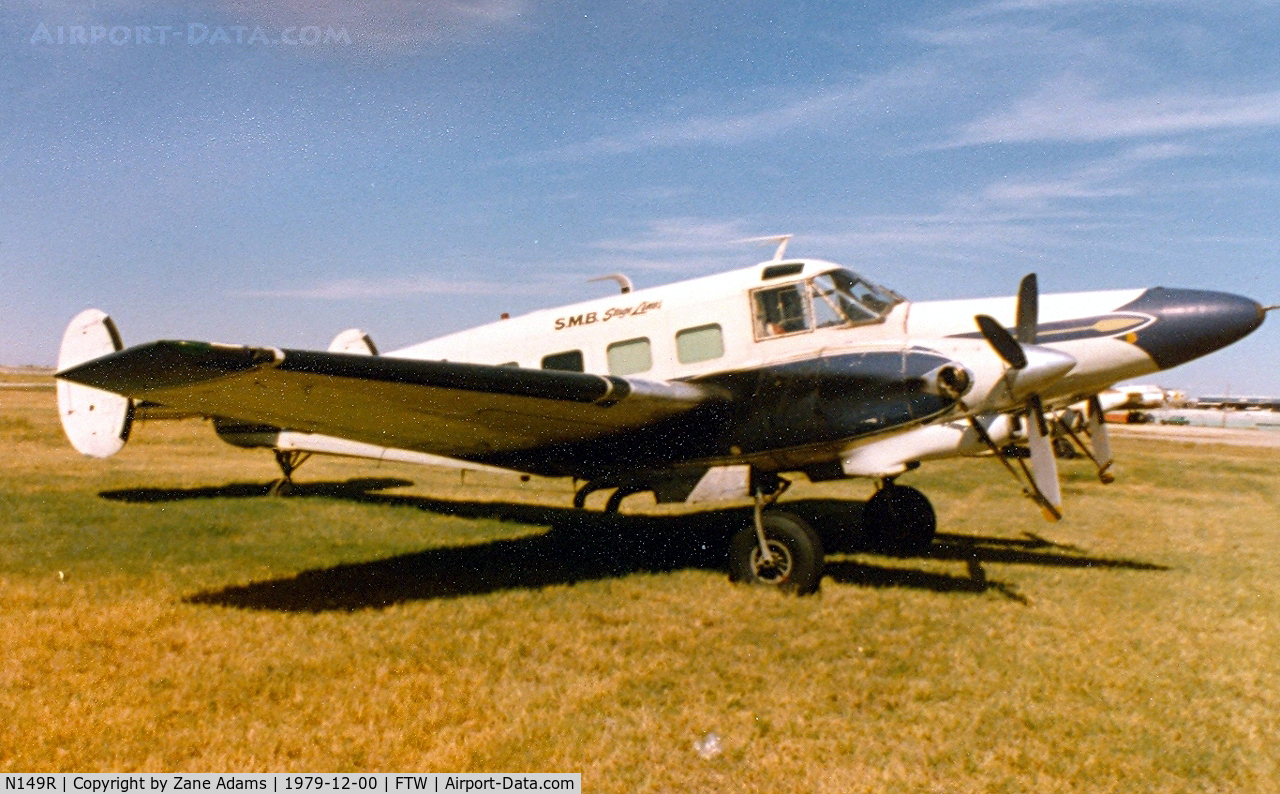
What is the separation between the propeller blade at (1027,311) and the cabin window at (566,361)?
463 cm

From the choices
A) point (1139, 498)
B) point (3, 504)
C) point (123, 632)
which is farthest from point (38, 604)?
point (1139, 498)

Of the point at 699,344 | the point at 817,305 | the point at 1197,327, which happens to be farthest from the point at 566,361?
the point at 1197,327

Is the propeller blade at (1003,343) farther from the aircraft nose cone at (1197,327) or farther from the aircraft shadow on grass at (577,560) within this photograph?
the aircraft shadow on grass at (577,560)

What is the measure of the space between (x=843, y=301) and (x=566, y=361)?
3278mm

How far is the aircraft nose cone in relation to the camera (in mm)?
6934

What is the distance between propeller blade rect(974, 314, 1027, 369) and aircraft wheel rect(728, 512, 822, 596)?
236 cm

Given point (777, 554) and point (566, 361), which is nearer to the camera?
point (777, 554)

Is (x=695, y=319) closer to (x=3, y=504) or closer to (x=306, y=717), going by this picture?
(x=306, y=717)

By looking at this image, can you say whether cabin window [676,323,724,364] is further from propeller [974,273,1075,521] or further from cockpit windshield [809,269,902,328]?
propeller [974,273,1075,521]

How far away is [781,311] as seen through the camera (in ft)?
25.8

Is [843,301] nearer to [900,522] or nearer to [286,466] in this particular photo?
[900,522]

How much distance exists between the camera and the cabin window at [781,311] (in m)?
7.79
